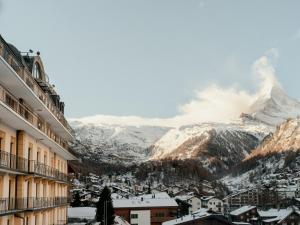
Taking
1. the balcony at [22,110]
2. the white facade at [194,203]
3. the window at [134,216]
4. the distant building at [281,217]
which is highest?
the balcony at [22,110]

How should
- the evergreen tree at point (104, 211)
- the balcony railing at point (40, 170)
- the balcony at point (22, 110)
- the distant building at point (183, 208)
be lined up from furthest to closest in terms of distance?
the distant building at point (183, 208), the evergreen tree at point (104, 211), the balcony railing at point (40, 170), the balcony at point (22, 110)

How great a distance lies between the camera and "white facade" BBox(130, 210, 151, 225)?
101000 mm

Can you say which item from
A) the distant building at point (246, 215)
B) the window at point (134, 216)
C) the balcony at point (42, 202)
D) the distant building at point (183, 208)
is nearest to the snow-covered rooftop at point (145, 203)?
the window at point (134, 216)

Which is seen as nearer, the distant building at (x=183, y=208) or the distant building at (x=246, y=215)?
the distant building at (x=246, y=215)

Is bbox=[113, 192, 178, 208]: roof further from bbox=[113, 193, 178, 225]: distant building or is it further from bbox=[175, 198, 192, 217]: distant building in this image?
bbox=[175, 198, 192, 217]: distant building

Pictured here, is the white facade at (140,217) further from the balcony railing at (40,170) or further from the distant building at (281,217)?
the balcony railing at (40,170)

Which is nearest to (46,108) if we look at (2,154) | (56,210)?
(2,154)

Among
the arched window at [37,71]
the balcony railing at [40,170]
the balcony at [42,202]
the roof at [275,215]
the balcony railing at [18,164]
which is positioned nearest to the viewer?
the balcony railing at [18,164]

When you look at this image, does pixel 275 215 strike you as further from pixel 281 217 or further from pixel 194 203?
pixel 194 203

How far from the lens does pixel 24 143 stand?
87.2 feet

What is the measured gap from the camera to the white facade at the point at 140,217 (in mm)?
101000

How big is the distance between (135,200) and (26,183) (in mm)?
84116

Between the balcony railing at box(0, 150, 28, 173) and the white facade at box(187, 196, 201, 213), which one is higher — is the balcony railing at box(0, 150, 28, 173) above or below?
above

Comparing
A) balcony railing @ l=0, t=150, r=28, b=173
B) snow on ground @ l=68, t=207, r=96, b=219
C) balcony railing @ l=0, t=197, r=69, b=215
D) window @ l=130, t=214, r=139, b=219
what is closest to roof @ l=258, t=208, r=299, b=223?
window @ l=130, t=214, r=139, b=219
